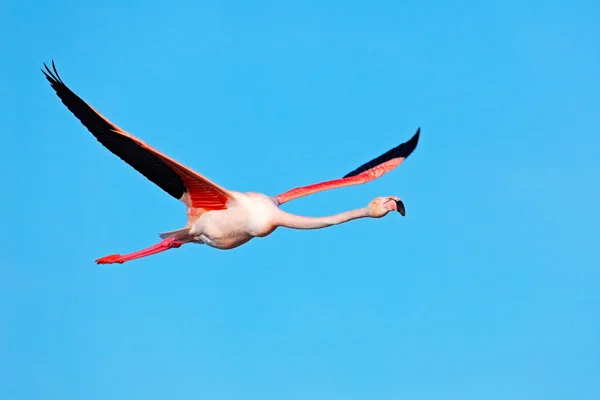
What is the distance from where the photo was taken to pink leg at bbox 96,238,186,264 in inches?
825

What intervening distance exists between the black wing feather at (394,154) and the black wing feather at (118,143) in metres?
5.00

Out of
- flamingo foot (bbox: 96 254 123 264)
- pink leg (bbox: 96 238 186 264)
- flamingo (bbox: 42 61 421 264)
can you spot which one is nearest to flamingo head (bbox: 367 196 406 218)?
flamingo (bbox: 42 61 421 264)

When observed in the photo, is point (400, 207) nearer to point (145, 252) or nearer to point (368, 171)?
point (368, 171)

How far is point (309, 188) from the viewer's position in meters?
21.4

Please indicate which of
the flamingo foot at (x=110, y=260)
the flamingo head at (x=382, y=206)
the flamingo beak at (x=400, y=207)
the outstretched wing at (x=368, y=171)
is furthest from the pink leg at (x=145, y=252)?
the flamingo beak at (x=400, y=207)

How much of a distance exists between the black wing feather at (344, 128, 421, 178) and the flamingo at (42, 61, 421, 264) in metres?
3.30

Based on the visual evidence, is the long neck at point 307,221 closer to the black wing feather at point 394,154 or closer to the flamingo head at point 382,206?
the flamingo head at point 382,206

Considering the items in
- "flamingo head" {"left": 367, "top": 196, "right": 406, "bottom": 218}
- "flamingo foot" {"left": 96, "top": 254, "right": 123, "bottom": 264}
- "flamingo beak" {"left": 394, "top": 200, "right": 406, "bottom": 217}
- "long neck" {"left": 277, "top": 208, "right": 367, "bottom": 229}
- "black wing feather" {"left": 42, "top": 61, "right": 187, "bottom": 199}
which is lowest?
"flamingo beak" {"left": 394, "top": 200, "right": 406, "bottom": 217}

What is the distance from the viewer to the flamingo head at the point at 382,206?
1811 centimetres

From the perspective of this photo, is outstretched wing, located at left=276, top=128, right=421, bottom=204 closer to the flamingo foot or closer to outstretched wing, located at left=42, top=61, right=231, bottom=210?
outstretched wing, located at left=42, top=61, right=231, bottom=210

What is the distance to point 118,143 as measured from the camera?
19.0 meters

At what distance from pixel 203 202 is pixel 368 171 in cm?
421

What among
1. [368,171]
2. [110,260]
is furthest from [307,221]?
[110,260]

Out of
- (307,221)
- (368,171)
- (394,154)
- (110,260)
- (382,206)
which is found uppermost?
(394,154)
